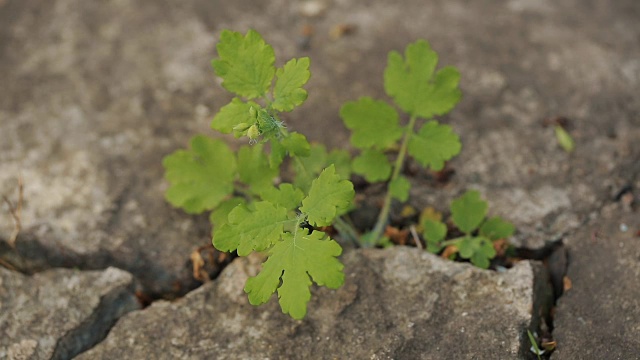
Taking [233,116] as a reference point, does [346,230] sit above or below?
below

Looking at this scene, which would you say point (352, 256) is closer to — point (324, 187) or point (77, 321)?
point (324, 187)

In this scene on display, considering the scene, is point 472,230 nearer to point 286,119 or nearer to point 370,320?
point 370,320

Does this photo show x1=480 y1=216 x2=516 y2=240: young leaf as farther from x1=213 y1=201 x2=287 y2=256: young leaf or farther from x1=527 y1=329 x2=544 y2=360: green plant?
x1=213 y1=201 x2=287 y2=256: young leaf

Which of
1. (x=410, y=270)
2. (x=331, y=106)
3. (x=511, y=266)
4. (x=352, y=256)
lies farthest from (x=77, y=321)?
(x=511, y=266)

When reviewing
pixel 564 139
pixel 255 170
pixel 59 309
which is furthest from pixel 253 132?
pixel 564 139

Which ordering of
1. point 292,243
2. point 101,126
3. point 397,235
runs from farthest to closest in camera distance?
point 101,126, point 397,235, point 292,243

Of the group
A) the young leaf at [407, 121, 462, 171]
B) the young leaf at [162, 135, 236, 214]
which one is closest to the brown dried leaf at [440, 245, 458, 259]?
the young leaf at [407, 121, 462, 171]
